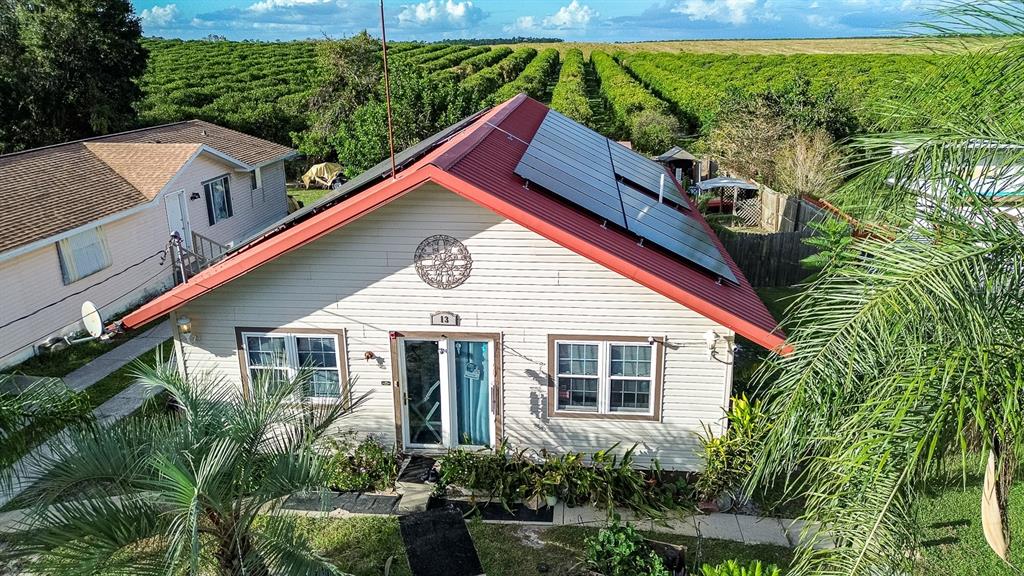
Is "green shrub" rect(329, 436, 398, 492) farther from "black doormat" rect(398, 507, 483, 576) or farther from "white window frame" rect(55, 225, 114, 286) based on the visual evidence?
"white window frame" rect(55, 225, 114, 286)

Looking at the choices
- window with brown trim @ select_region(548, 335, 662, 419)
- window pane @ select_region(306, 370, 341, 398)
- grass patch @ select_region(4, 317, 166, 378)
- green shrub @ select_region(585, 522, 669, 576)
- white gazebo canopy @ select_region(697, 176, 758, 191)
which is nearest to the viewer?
green shrub @ select_region(585, 522, 669, 576)

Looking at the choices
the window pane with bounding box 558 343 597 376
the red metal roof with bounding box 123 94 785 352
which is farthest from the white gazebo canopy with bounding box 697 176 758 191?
the window pane with bounding box 558 343 597 376

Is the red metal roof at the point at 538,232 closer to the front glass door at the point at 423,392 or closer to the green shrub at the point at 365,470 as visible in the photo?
the front glass door at the point at 423,392

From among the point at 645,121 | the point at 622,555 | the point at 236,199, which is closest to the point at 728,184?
the point at 645,121

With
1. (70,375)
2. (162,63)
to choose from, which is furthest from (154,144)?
(162,63)

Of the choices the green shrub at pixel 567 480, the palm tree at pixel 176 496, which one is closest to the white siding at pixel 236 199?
the green shrub at pixel 567 480

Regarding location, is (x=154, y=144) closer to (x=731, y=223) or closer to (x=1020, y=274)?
(x=731, y=223)
